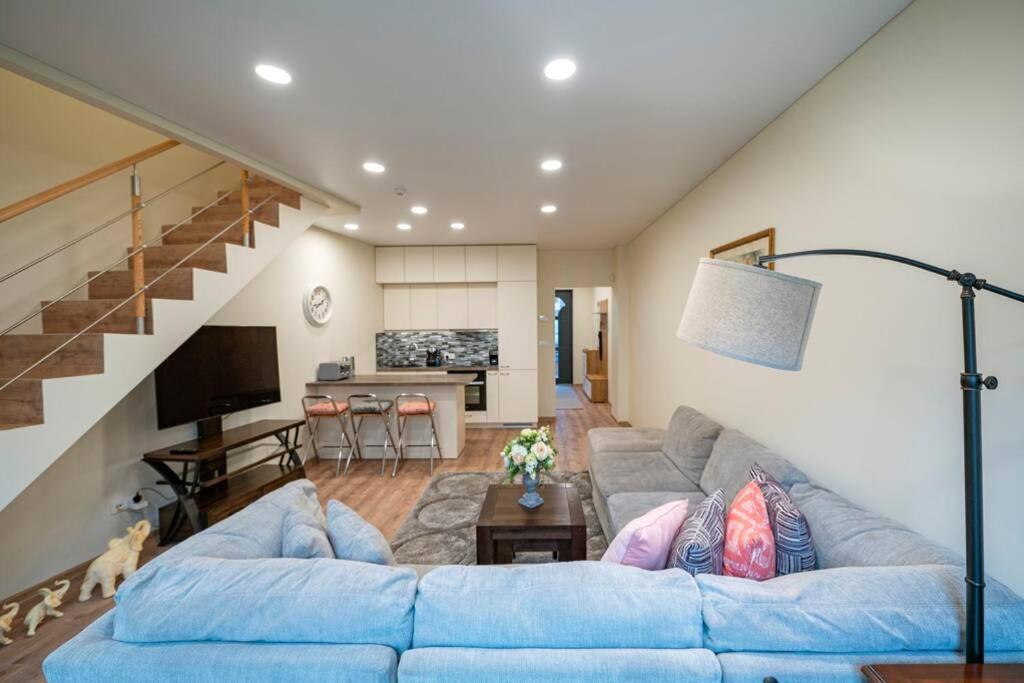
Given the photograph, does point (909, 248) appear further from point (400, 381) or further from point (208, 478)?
point (208, 478)

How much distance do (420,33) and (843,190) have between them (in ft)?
6.24

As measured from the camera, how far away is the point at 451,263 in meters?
6.53

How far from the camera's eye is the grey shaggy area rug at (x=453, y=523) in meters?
2.86

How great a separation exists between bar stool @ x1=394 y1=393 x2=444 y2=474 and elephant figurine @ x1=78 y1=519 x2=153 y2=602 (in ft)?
8.00

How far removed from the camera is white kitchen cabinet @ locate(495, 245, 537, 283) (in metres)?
6.48

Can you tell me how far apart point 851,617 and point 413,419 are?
180 inches

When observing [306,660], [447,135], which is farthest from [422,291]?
[306,660]

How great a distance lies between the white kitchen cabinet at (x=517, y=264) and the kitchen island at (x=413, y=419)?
1944mm

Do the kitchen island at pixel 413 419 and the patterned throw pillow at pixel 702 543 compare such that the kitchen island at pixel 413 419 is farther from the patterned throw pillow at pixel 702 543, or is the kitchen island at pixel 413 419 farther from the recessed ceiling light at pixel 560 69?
the patterned throw pillow at pixel 702 543

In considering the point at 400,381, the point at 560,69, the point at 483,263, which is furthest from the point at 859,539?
the point at 483,263

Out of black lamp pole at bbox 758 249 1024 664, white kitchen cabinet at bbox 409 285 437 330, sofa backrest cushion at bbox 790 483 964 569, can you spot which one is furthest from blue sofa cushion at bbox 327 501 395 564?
white kitchen cabinet at bbox 409 285 437 330

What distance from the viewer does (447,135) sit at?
2686 millimetres

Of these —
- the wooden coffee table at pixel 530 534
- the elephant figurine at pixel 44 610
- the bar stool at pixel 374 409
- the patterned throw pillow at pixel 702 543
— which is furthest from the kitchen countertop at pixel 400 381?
the patterned throw pillow at pixel 702 543

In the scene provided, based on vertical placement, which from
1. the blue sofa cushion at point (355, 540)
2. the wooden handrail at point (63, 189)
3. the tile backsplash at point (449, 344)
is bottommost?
the blue sofa cushion at point (355, 540)
